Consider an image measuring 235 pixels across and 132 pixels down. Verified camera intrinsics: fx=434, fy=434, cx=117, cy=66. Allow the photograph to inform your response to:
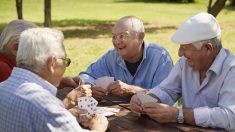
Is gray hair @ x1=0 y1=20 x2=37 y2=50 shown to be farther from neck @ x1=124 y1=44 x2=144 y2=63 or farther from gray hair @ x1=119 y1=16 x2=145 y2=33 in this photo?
neck @ x1=124 y1=44 x2=144 y2=63

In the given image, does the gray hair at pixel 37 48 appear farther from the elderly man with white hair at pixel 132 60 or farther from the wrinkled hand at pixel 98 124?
the elderly man with white hair at pixel 132 60

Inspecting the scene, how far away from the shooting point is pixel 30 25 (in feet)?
9.83

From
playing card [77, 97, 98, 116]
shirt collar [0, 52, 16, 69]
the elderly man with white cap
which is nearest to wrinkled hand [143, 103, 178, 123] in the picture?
the elderly man with white cap

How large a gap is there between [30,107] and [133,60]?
7.17 ft

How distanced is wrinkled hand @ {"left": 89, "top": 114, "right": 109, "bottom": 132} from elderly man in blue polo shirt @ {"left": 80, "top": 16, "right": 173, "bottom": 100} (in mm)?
1203

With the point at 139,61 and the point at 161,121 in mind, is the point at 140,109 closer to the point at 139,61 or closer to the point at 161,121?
the point at 161,121

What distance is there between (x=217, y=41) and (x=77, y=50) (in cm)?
920

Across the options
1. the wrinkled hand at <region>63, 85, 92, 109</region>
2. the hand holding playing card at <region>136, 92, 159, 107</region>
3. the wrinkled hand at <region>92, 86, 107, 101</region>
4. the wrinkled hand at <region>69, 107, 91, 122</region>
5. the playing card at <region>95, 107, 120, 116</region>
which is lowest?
the wrinkled hand at <region>92, 86, 107, 101</region>

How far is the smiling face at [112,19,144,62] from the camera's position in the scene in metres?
3.99

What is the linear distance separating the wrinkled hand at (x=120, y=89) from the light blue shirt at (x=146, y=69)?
42cm

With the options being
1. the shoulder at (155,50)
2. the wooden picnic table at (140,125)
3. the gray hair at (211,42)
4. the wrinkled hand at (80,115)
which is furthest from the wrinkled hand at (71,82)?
the gray hair at (211,42)

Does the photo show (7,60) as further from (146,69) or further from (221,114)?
(221,114)

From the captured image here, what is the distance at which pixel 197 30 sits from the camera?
2828mm

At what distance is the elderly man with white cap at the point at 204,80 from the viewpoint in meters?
2.79
